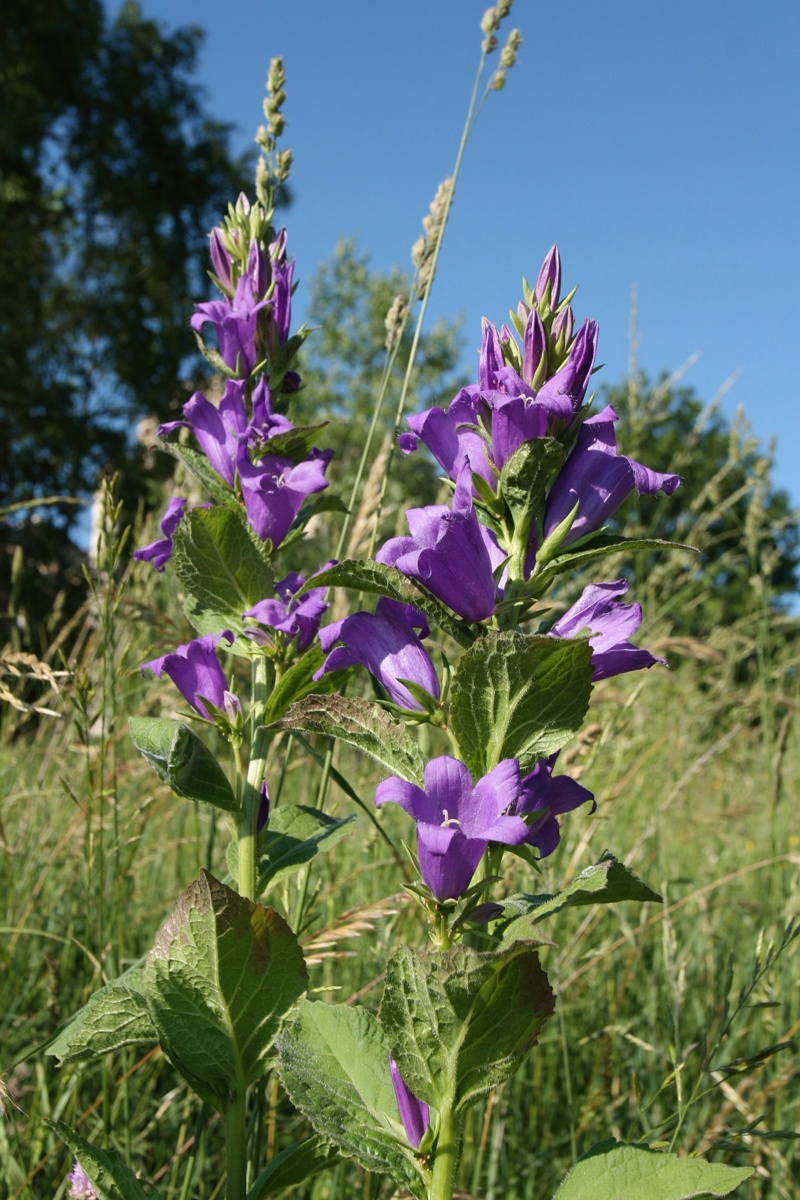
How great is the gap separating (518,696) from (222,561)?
1.96 ft

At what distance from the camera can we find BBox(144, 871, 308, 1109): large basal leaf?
1.13m

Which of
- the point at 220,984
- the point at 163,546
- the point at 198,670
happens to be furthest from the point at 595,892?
the point at 163,546

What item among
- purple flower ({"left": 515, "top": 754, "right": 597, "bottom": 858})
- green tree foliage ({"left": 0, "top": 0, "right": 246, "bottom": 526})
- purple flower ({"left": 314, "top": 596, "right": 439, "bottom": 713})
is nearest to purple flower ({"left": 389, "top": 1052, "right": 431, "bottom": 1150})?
purple flower ({"left": 515, "top": 754, "right": 597, "bottom": 858})

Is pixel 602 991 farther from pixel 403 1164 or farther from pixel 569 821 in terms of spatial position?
pixel 403 1164

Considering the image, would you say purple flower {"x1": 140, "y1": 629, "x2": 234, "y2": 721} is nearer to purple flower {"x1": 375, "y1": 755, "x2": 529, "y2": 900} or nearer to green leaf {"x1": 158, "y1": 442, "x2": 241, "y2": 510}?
green leaf {"x1": 158, "y1": 442, "x2": 241, "y2": 510}

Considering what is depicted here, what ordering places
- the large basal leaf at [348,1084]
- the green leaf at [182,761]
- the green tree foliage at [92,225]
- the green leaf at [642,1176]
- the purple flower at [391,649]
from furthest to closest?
the green tree foliage at [92,225], the green leaf at [182,761], the purple flower at [391,649], the large basal leaf at [348,1084], the green leaf at [642,1176]

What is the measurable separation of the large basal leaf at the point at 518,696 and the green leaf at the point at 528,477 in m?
0.18

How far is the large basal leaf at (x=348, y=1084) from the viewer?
973 mm

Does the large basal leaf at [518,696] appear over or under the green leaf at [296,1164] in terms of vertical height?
over

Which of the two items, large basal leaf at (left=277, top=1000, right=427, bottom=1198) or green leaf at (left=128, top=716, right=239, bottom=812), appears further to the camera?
green leaf at (left=128, top=716, right=239, bottom=812)

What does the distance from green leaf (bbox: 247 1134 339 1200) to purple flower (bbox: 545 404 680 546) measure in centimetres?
84

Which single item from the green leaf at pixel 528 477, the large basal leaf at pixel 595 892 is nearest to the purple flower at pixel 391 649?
the green leaf at pixel 528 477

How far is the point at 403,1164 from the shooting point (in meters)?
1.00

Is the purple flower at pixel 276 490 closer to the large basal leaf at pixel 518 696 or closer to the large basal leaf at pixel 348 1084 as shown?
the large basal leaf at pixel 518 696
